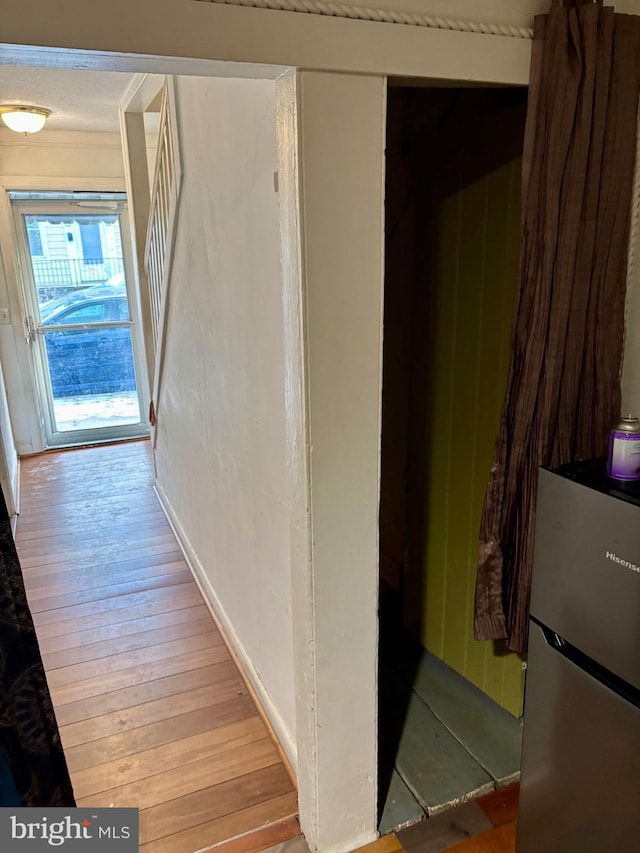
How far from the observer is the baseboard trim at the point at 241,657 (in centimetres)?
180

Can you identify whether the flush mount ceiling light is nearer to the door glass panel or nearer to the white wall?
the door glass panel

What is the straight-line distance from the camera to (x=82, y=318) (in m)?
4.86

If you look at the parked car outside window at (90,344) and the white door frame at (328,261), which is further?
the parked car outside window at (90,344)

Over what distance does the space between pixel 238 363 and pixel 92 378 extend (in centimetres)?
359

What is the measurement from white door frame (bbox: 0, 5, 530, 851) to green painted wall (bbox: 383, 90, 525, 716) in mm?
514

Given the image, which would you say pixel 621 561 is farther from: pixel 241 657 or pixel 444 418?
pixel 241 657

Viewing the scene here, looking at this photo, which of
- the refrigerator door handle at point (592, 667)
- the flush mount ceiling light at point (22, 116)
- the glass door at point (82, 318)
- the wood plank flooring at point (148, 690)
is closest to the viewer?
the refrigerator door handle at point (592, 667)

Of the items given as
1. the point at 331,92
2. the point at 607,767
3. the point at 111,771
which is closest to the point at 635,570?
the point at 607,767

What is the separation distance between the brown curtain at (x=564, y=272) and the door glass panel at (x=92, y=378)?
423 cm

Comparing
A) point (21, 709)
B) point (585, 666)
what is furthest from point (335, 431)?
point (21, 709)

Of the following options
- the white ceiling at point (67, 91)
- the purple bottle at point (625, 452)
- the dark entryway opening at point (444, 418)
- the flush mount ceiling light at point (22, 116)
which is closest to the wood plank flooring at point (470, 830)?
the dark entryway opening at point (444, 418)

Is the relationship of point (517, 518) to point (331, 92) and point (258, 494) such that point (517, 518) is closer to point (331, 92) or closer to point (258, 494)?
point (258, 494)

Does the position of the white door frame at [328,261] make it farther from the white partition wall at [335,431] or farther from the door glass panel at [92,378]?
the door glass panel at [92,378]

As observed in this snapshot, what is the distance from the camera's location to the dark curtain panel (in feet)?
3.53
